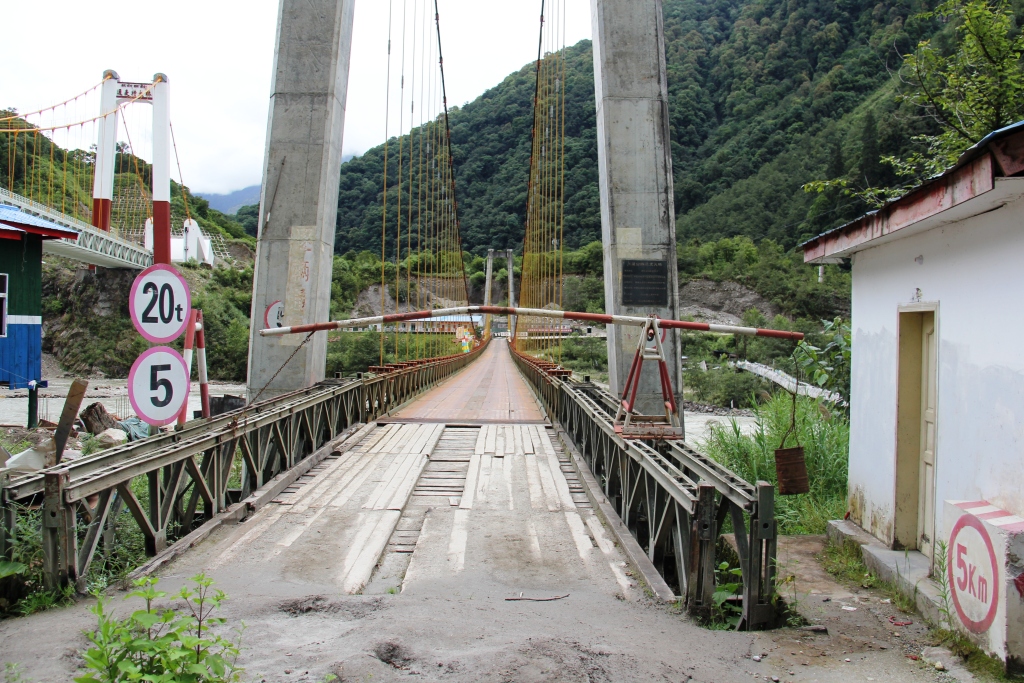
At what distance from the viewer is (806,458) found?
6480 mm

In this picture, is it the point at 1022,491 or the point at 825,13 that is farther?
the point at 825,13

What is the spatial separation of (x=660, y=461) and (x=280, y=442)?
10.1 feet

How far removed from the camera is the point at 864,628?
307 centimetres

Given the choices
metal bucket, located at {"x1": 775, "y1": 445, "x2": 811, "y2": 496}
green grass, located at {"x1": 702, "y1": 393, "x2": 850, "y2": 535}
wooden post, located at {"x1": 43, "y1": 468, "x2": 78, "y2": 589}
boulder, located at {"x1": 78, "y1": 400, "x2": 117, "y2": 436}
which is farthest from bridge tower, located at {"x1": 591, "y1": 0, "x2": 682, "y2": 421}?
boulder, located at {"x1": 78, "y1": 400, "x2": 117, "y2": 436}

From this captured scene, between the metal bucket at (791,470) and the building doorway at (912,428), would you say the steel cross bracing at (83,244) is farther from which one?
the building doorway at (912,428)

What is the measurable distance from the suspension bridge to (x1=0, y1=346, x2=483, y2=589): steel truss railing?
0.01 m

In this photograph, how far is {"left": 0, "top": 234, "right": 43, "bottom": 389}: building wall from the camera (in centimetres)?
1276

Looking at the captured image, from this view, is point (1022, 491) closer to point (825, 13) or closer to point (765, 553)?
point (765, 553)

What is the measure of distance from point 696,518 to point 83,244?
974 inches

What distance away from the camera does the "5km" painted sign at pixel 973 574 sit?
2541 millimetres

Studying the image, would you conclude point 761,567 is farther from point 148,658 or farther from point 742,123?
point 742,123

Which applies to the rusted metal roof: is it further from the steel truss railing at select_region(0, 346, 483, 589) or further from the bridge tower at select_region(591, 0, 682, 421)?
the steel truss railing at select_region(0, 346, 483, 589)

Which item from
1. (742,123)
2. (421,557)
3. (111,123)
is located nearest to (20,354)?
(421,557)

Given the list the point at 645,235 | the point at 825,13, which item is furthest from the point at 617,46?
the point at 825,13
